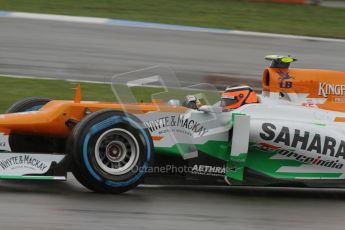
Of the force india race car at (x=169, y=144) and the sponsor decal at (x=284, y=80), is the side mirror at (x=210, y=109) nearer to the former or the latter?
the force india race car at (x=169, y=144)

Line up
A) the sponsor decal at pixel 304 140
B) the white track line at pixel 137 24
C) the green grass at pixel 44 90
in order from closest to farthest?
1. the sponsor decal at pixel 304 140
2. the green grass at pixel 44 90
3. the white track line at pixel 137 24

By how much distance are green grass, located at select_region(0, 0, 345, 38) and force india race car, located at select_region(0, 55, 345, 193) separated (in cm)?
1041

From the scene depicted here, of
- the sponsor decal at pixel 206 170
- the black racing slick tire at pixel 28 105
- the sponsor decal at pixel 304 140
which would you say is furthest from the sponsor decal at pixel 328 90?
the black racing slick tire at pixel 28 105

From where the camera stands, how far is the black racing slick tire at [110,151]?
243 inches

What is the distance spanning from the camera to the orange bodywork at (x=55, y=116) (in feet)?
21.4

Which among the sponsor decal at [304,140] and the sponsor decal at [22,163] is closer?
the sponsor decal at [22,163]

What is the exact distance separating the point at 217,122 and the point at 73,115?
1.23m

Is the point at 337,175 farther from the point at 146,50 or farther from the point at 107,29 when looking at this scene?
A: the point at 107,29

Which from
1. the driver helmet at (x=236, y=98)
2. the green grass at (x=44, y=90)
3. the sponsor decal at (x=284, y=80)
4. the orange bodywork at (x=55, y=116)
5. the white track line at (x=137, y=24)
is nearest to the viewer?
the orange bodywork at (x=55, y=116)

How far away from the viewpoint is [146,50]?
1497 centimetres

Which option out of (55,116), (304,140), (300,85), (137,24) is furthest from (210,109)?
(137,24)

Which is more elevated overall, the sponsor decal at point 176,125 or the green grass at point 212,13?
the sponsor decal at point 176,125

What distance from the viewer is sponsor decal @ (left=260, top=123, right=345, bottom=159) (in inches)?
266

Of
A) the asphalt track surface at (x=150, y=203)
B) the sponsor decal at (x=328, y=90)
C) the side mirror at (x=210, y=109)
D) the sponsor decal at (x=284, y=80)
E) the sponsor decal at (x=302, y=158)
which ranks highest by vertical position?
the sponsor decal at (x=284, y=80)
